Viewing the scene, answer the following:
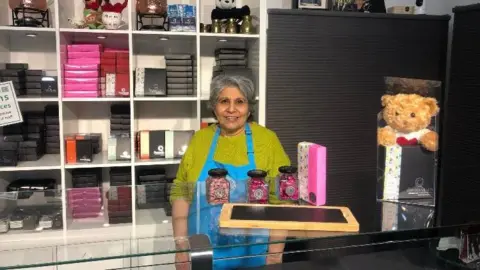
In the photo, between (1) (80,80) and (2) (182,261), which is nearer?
(2) (182,261)

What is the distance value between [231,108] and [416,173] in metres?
0.91

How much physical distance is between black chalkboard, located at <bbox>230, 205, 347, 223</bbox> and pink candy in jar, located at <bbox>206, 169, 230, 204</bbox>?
0.38 feet

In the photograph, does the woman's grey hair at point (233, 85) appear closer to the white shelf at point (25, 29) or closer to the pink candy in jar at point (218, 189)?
the pink candy in jar at point (218, 189)

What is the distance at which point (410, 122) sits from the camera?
1489mm

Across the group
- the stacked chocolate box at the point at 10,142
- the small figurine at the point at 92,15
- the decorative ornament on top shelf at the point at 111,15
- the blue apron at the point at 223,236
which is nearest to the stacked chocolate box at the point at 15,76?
the stacked chocolate box at the point at 10,142

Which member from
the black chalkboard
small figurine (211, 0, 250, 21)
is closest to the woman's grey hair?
the black chalkboard

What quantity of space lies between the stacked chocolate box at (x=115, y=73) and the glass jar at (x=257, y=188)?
5.74 ft

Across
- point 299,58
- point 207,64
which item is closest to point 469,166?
point 299,58

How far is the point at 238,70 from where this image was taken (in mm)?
3020

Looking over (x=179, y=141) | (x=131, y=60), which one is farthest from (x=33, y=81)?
(x=179, y=141)

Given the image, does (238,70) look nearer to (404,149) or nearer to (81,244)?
(404,149)

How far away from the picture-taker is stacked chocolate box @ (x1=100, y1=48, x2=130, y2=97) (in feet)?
9.80

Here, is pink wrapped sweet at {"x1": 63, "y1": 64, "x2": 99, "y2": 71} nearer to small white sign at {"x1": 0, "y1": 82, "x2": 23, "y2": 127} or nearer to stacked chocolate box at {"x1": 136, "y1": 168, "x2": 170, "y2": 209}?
small white sign at {"x1": 0, "y1": 82, "x2": 23, "y2": 127}

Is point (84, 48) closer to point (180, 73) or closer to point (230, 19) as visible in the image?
point (180, 73)
